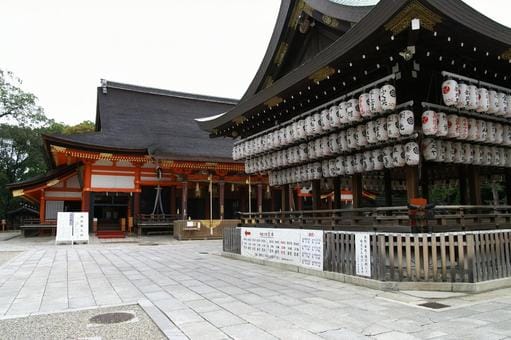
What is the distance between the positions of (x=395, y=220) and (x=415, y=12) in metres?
3.86

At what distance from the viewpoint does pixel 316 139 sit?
1068 centimetres

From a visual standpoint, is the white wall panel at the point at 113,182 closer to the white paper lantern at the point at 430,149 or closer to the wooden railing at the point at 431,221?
the wooden railing at the point at 431,221

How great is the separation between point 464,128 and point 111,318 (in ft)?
24.7

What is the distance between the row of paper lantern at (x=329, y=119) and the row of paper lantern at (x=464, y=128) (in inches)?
30.6

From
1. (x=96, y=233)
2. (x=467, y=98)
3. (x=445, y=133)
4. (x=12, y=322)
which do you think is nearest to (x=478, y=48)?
(x=467, y=98)

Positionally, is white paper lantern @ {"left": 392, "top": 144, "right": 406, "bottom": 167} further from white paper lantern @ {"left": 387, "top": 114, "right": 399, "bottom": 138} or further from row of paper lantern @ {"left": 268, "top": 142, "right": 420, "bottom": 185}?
white paper lantern @ {"left": 387, "top": 114, "right": 399, "bottom": 138}

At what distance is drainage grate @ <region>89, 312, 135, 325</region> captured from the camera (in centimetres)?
504

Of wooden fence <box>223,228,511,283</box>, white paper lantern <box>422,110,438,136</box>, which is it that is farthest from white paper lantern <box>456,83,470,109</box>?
wooden fence <box>223,228,511,283</box>

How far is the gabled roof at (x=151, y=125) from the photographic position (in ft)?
69.1

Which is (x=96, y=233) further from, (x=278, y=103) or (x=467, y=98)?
(x=467, y=98)

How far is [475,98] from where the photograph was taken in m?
7.70

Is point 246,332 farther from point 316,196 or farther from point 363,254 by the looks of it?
point 316,196

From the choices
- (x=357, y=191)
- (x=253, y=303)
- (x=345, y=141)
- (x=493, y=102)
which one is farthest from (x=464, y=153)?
(x=253, y=303)

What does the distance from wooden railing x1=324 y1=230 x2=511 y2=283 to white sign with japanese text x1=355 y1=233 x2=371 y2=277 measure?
0.08 meters
